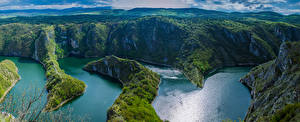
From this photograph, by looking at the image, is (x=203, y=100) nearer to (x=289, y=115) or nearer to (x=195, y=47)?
(x=289, y=115)

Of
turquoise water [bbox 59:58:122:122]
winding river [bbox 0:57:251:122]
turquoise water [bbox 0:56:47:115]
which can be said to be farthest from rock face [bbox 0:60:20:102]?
turquoise water [bbox 59:58:122:122]

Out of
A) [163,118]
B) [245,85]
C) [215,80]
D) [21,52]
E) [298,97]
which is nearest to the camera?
[298,97]

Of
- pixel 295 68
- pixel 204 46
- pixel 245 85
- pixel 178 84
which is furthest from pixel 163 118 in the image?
pixel 204 46

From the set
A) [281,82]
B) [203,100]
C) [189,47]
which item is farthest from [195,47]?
[281,82]

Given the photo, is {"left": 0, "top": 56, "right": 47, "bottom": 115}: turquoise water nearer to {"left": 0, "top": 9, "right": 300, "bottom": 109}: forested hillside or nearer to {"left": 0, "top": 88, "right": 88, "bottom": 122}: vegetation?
{"left": 0, "top": 9, "right": 300, "bottom": 109}: forested hillside

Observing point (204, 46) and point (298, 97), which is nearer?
point (298, 97)

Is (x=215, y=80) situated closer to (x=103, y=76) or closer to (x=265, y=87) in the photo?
(x=265, y=87)

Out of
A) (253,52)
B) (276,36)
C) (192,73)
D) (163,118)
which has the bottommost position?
(163,118)

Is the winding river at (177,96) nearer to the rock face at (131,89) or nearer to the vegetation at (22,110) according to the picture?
the rock face at (131,89)
